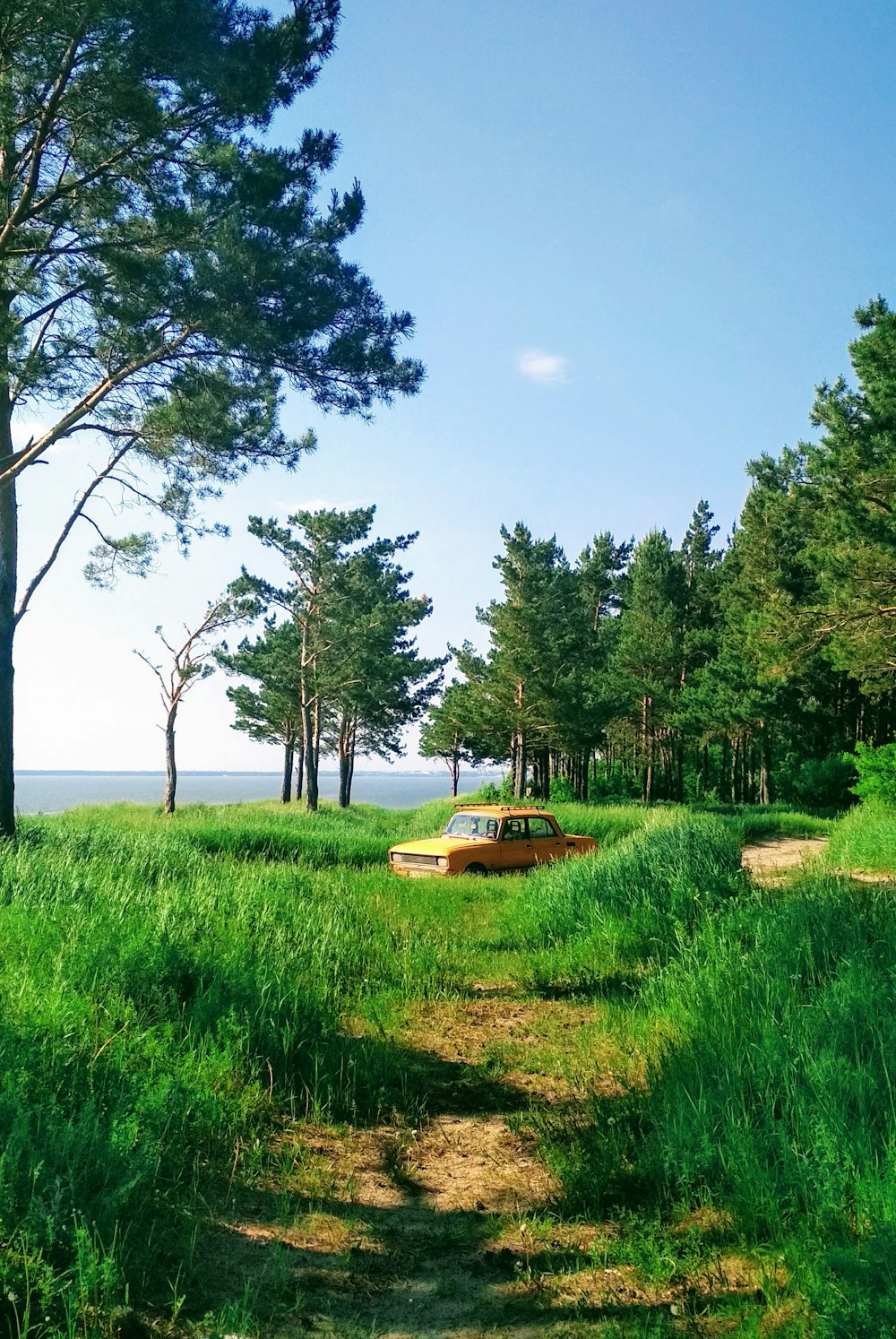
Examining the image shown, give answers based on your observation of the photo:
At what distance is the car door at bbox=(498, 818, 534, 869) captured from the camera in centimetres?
1493

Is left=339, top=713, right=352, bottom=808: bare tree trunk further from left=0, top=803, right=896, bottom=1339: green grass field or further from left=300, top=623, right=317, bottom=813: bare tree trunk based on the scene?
left=0, top=803, right=896, bottom=1339: green grass field

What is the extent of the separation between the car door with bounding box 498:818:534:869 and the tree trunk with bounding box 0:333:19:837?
26.2ft

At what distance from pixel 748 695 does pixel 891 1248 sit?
3871 centimetres

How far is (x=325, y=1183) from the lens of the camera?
403cm

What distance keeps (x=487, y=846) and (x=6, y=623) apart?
8640 mm

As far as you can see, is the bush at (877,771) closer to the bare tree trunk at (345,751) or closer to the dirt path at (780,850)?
the dirt path at (780,850)

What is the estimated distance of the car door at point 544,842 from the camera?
50.6 feet

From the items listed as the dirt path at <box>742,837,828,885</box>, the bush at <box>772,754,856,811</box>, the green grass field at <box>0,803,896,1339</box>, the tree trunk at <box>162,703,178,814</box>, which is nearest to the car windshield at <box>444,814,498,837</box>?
the dirt path at <box>742,837,828,885</box>

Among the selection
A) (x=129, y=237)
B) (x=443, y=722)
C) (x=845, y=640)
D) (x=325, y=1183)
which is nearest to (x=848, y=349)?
(x=845, y=640)

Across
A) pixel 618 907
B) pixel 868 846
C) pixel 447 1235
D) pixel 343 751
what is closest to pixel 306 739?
pixel 343 751

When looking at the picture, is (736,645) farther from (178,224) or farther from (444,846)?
(178,224)

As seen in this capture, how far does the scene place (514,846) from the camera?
49.5 ft

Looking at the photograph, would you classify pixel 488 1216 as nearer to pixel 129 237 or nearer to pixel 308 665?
pixel 129 237

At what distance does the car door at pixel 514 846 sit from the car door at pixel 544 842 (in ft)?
0.43
